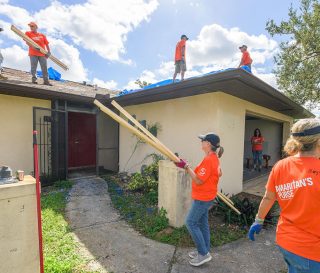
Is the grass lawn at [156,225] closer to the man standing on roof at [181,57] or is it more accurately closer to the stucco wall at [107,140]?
the stucco wall at [107,140]

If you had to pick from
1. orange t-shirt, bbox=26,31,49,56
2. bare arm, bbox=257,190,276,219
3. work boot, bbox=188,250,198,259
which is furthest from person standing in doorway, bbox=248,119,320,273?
orange t-shirt, bbox=26,31,49,56

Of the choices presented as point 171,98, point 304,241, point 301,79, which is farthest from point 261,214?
point 301,79

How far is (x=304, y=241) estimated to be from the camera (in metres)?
1.54

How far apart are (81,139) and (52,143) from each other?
3.33 meters

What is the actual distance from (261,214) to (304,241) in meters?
0.48

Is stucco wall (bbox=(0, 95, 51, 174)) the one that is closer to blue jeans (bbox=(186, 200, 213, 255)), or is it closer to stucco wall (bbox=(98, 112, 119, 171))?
stucco wall (bbox=(98, 112, 119, 171))

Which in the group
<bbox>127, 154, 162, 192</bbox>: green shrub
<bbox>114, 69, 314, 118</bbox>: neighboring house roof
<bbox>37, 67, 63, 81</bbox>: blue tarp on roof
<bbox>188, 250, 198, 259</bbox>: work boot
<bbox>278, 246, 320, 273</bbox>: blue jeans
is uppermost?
<bbox>37, 67, 63, 81</bbox>: blue tarp on roof

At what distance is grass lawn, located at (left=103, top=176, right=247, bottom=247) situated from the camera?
381 cm

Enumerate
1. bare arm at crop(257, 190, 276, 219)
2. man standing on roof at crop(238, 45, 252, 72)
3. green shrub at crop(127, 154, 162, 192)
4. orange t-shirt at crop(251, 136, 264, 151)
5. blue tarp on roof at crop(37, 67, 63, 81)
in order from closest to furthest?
1. bare arm at crop(257, 190, 276, 219)
2. green shrub at crop(127, 154, 162, 192)
3. man standing on roof at crop(238, 45, 252, 72)
4. orange t-shirt at crop(251, 136, 264, 151)
5. blue tarp on roof at crop(37, 67, 63, 81)

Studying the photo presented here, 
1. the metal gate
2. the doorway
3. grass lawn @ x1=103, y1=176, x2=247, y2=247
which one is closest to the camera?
grass lawn @ x1=103, y1=176, x2=247, y2=247

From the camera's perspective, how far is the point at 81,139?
10.4 meters

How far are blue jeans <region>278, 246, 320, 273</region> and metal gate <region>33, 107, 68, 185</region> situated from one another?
6751 millimetres

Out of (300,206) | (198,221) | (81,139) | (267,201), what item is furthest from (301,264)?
(81,139)

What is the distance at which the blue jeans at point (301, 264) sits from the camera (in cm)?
151
